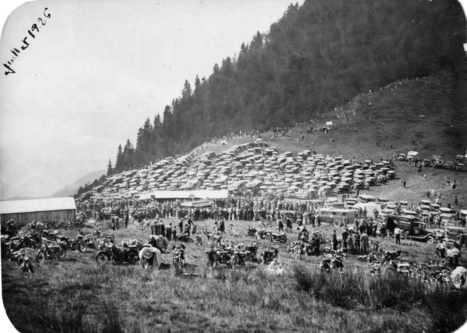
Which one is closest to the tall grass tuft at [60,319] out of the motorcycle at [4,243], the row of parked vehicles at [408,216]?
the motorcycle at [4,243]

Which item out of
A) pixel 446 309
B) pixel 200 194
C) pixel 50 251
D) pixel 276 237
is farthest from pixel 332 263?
pixel 50 251

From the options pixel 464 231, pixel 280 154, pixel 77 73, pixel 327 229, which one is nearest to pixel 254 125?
pixel 280 154

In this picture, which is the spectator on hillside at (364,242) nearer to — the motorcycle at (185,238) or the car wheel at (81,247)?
the motorcycle at (185,238)

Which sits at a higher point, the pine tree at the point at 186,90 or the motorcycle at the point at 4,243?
the pine tree at the point at 186,90

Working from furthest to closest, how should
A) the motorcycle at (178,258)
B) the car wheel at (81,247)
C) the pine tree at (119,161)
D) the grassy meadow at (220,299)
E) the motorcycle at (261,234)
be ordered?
the pine tree at (119,161)
the motorcycle at (261,234)
the car wheel at (81,247)
the motorcycle at (178,258)
the grassy meadow at (220,299)

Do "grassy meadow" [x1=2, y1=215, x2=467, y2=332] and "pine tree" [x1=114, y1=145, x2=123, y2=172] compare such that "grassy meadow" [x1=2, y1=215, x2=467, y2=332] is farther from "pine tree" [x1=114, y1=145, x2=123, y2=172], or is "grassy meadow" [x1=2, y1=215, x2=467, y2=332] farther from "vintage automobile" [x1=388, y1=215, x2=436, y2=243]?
"pine tree" [x1=114, y1=145, x2=123, y2=172]
